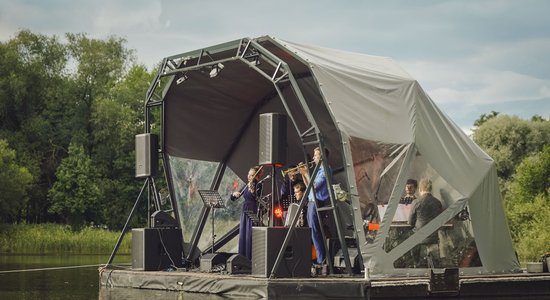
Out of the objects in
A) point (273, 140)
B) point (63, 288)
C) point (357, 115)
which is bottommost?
point (63, 288)

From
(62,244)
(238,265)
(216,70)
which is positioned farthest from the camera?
(62,244)

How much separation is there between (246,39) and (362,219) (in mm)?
2800

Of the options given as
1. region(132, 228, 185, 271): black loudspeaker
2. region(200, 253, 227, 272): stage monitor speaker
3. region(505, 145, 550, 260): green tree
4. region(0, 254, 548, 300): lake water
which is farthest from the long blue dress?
region(505, 145, 550, 260): green tree

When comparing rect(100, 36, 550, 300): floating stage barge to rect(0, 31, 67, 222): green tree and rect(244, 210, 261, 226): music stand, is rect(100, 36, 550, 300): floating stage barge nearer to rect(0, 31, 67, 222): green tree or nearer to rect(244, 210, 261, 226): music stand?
rect(244, 210, 261, 226): music stand

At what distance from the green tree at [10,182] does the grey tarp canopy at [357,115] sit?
21923 mm

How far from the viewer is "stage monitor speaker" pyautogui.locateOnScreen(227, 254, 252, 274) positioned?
11453mm

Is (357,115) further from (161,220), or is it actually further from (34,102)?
(34,102)

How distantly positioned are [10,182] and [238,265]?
25287 mm

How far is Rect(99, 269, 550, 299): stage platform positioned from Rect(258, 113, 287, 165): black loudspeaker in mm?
1419

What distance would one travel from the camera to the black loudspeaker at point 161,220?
42.2 feet

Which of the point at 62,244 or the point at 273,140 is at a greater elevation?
the point at 273,140

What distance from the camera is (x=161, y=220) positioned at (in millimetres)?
12875

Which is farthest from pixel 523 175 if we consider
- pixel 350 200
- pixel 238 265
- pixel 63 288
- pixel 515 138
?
pixel 63 288

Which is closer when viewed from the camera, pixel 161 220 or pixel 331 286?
pixel 331 286
